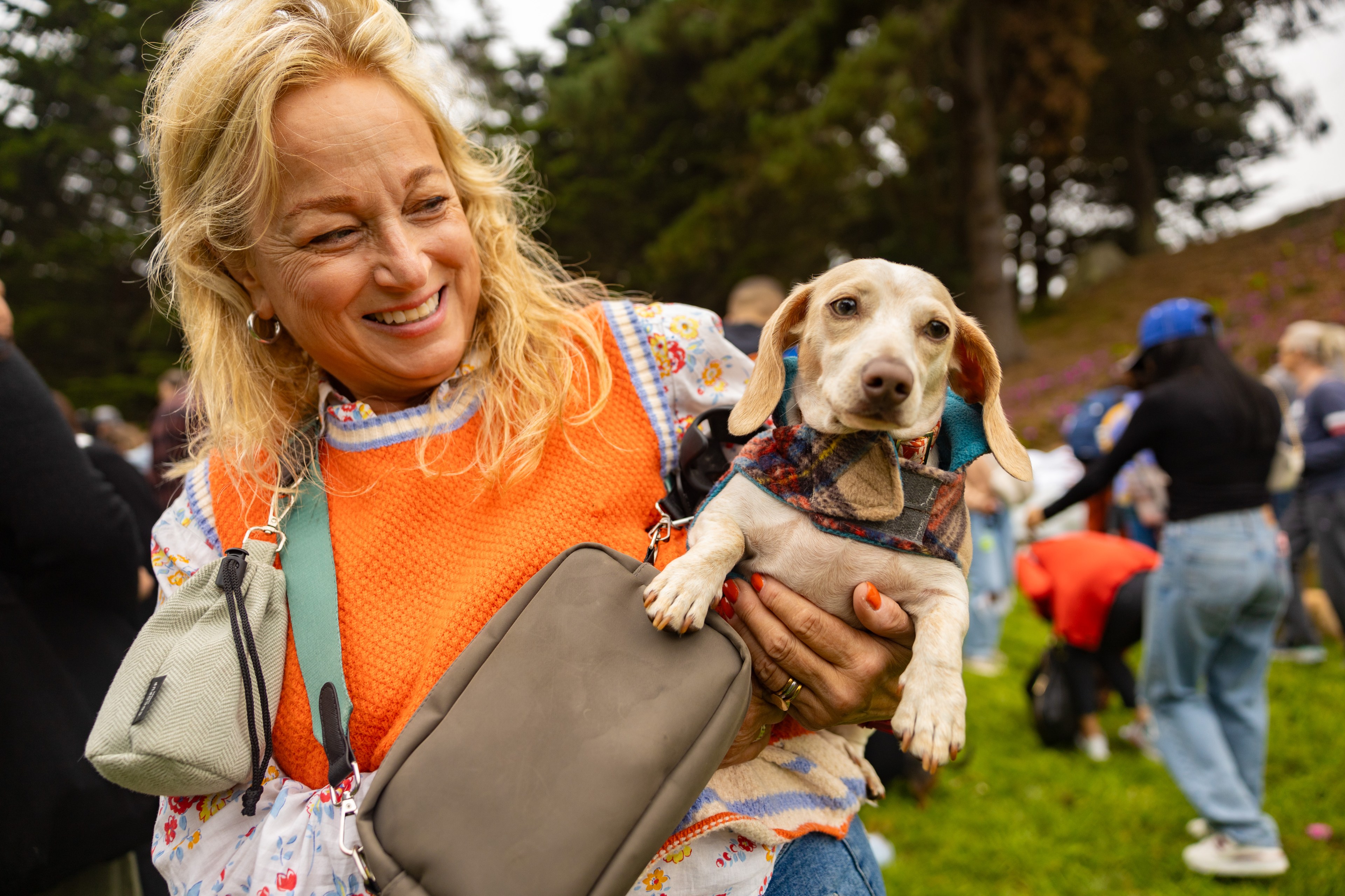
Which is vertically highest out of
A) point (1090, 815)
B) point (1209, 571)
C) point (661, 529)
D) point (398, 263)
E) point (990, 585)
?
point (398, 263)

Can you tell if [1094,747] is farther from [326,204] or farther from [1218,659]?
[326,204]

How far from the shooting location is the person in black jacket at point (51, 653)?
183cm

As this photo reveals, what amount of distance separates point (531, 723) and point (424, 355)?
811mm

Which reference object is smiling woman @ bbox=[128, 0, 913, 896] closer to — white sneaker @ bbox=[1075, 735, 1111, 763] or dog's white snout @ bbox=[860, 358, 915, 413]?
dog's white snout @ bbox=[860, 358, 915, 413]

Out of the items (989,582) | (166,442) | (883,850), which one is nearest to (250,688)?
(883,850)

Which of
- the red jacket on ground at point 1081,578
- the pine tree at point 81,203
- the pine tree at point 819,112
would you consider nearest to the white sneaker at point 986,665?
the red jacket on ground at point 1081,578

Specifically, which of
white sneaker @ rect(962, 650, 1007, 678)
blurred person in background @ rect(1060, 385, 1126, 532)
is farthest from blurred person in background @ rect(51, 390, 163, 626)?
blurred person in background @ rect(1060, 385, 1126, 532)

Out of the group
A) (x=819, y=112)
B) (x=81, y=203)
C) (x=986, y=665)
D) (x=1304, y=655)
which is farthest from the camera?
(x=81, y=203)

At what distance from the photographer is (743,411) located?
1.55 metres

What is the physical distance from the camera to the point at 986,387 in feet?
5.31

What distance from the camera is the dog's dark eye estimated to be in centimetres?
155

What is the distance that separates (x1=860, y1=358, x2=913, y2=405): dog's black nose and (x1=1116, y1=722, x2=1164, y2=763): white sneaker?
185 inches

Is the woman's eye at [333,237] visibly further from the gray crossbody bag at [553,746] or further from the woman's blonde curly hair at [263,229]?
the gray crossbody bag at [553,746]

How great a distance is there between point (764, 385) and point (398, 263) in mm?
741
